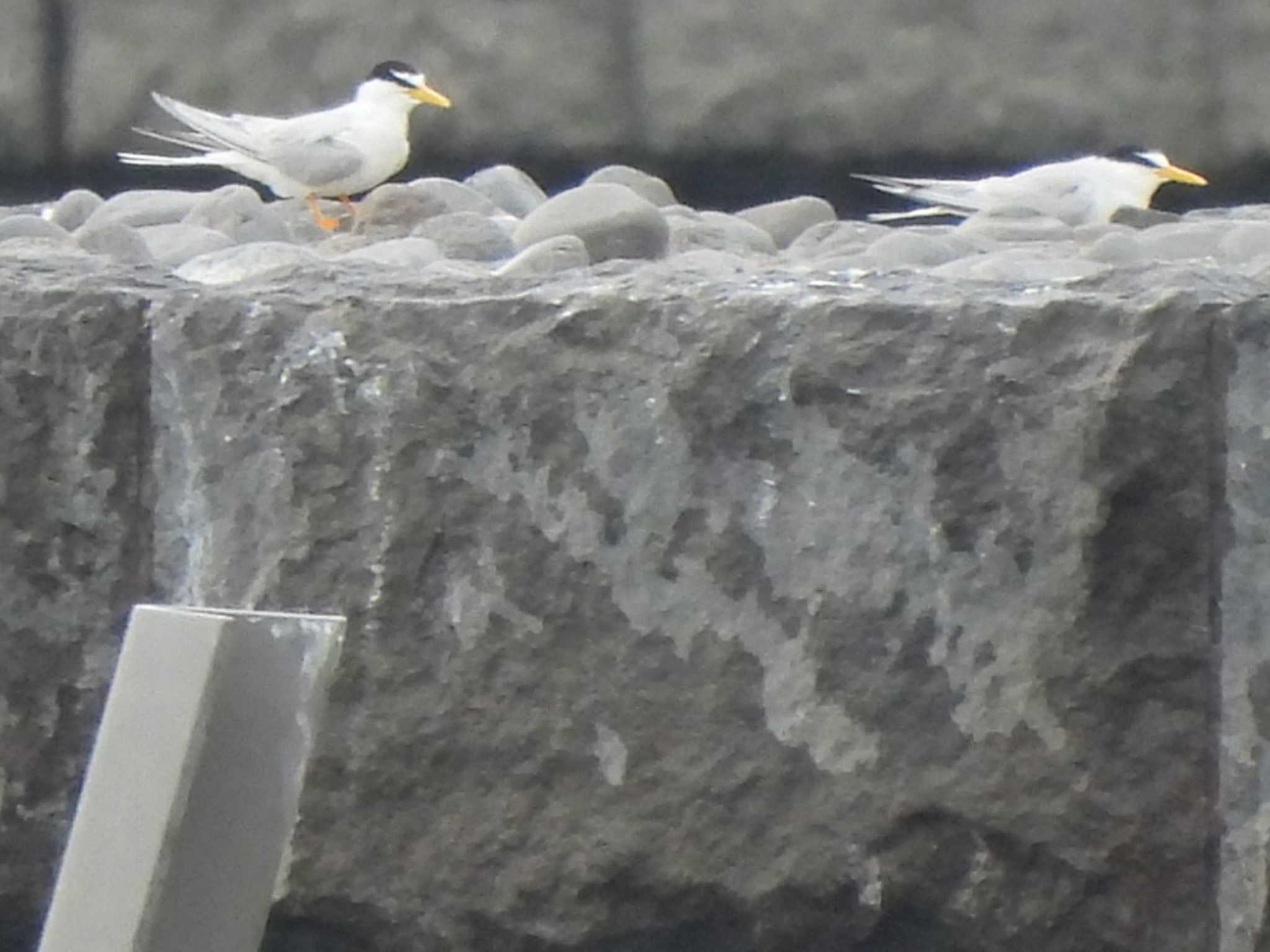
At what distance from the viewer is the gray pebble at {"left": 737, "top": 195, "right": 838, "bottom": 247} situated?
10.2ft

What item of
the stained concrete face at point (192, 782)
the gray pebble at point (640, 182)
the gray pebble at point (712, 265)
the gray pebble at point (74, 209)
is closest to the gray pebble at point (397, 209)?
the gray pebble at point (640, 182)

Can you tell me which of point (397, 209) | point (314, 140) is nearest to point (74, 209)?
point (397, 209)

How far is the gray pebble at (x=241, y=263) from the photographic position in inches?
60.7

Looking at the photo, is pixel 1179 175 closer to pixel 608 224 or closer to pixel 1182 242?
pixel 1182 242

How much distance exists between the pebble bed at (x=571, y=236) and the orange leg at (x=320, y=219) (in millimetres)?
23

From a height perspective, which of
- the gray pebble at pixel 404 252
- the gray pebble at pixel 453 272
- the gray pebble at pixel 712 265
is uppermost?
the gray pebble at pixel 404 252

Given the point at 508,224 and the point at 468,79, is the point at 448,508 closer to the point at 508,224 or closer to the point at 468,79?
the point at 508,224

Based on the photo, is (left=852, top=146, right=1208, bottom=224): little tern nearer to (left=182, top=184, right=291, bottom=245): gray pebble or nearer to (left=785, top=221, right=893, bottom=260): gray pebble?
(left=785, top=221, right=893, bottom=260): gray pebble

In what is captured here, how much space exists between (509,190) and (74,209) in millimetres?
635

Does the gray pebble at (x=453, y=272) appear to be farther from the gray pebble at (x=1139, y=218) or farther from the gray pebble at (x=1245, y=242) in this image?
the gray pebble at (x=1139, y=218)

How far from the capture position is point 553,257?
1782 millimetres

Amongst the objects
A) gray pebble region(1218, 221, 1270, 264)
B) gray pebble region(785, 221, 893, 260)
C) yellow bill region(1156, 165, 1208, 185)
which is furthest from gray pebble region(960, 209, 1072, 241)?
yellow bill region(1156, 165, 1208, 185)

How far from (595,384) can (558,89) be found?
2488 millimetres

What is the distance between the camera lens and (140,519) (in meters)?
1.48
